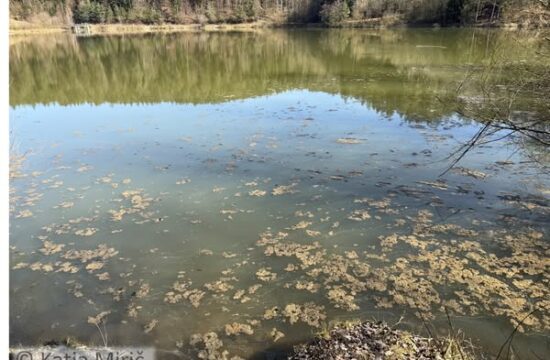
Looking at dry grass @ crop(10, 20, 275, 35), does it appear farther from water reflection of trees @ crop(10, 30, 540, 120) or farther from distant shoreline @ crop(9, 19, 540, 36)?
water reflection of trees @ crop(10, 30, 540, 120)

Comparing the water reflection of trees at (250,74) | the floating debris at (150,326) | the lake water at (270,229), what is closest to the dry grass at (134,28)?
the water reflection of trees at (250,74)

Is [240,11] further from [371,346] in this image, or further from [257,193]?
[371,346]

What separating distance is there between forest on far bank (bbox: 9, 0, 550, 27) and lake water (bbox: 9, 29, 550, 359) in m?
55.0

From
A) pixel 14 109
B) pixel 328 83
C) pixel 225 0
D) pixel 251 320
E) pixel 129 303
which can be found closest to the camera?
Result: pixel 251 320

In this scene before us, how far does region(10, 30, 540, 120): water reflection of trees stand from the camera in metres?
19.0

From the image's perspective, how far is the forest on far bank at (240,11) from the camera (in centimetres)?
6391

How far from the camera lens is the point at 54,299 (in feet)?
19.9

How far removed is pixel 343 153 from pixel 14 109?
571 inches

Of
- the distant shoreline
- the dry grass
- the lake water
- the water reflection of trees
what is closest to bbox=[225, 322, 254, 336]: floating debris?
the lake water

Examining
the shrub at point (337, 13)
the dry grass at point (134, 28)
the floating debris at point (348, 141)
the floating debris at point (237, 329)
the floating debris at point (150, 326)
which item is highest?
the shrub at point (337, 13)

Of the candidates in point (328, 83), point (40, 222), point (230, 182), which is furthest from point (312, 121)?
point (40, 222)

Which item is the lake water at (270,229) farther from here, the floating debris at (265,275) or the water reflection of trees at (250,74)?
the water reflection of trees at (250,74)

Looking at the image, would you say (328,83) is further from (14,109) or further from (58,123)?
(14,109)

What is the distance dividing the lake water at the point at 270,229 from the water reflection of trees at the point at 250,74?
321 centimetres
